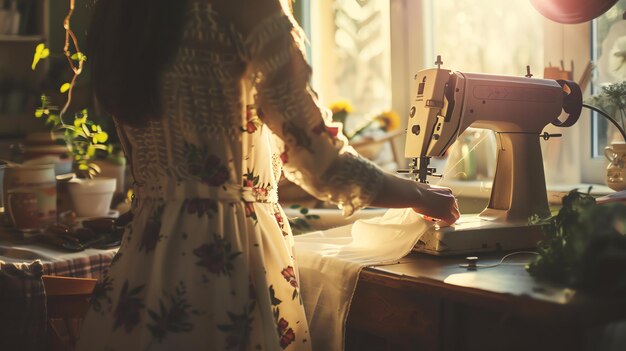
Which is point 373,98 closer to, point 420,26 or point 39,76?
point 420,26

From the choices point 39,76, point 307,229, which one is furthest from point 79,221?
point 39,76

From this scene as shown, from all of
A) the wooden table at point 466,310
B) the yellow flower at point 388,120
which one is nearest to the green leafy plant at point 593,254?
the wooden table at point 466,310

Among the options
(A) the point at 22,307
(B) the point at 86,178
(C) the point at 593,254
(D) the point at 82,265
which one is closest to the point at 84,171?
(B) the point at 86,178

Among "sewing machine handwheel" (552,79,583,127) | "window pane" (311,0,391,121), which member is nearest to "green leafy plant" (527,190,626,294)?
"sewing machine handwheel" (552,79,583,127)

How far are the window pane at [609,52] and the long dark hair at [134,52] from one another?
4.30 ft

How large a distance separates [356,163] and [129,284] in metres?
0.39

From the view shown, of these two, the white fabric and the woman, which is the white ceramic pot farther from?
the woman

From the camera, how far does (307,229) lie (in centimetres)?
219

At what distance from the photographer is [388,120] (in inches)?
109

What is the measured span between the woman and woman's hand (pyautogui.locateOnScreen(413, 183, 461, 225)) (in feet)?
0.37

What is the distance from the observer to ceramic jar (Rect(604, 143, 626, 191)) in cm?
171

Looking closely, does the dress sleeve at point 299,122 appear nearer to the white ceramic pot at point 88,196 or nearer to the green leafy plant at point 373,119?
the white ceramic pot at point 88,196

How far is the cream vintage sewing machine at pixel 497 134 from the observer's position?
1.48 metres

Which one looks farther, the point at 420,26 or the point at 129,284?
the point at 420,26
